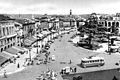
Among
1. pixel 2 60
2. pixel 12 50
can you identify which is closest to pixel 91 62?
pixel 2 60

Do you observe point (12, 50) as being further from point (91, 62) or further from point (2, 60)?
point (91, 62)

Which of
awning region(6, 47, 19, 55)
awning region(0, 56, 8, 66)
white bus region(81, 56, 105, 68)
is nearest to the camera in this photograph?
awning region(0, 56, 8, 66)

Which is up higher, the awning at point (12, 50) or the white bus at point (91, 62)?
the awning at point (12, 50)

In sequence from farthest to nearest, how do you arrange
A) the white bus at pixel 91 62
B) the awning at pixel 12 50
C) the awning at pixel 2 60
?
the awning at pixel 12 50, the white bus at pixel 91 62, the awning at pixel 2 60

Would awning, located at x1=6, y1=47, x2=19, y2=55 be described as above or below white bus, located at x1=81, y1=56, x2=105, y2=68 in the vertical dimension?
above

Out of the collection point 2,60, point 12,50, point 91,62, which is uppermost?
point 12,50

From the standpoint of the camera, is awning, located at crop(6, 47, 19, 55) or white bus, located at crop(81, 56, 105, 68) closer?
white bus, located at crop(81, 56, 105, 68)

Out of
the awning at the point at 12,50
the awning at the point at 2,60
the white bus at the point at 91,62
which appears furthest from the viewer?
the awning at the point at 12,50

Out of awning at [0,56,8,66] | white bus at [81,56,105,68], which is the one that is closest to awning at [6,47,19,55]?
awning at [0,56,8,66]

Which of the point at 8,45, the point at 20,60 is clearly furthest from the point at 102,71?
the point at 8,45

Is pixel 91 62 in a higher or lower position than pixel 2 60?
lower

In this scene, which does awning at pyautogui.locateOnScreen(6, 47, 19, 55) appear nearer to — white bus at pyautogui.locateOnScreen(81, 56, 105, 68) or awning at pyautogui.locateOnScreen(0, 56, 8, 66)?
awning at pyautogui.locateOnScreen(0, 56, 8, 66)

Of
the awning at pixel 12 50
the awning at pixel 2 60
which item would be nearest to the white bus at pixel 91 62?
the awning at pixel 2 60

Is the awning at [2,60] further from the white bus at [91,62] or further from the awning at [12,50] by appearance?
the white bus at [91,62]
